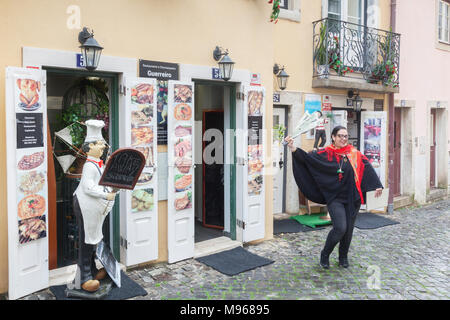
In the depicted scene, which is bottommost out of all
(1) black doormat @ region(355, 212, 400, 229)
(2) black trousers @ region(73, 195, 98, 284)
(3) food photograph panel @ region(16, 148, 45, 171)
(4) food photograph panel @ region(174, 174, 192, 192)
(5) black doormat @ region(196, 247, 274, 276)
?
(5) black doormat @ region(196, 247, 274, 276)

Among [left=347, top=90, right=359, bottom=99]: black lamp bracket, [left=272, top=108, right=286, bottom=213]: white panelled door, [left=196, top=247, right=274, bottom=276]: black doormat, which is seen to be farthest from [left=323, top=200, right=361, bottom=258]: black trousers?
[left=347, top=90, right=359, bottom=99]: black lamp bracket

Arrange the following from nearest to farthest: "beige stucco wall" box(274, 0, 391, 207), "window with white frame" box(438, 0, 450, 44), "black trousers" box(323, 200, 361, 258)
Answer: "black trousers" box(323, 200, 361, 258) < "beige stucco wall" box(274, 0, 391, 207) < "window with white frame" box(438, 0, 450, 44)

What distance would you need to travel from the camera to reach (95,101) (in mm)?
5820

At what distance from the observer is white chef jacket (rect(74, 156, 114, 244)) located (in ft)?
14.6

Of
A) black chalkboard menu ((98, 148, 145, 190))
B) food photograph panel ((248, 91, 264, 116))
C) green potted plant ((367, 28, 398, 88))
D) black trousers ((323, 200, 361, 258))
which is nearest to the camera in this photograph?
black chalkboard menu ((98, 148, 145, 190))

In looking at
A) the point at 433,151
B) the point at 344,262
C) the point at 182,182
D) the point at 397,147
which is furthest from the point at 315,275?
the point at 433,151

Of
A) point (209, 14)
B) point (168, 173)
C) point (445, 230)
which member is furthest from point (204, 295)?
point (445, 230)

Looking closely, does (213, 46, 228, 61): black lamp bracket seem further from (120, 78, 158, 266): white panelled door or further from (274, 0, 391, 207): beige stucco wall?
(274, 0, 391, 207): beige stucco wall

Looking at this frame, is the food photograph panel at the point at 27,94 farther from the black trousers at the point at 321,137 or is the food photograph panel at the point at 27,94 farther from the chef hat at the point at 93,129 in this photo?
the black trousers at the point at 321,137

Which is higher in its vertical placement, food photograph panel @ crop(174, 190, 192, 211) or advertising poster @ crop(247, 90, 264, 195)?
advertising poster @ crop(247, 90, 264, 195)

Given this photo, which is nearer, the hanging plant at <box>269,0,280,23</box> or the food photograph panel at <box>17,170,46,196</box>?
the food photograph panel at <box>17,170,46,196</box>

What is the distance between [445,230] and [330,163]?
4.21 m

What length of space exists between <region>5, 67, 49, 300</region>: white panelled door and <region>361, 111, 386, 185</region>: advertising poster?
7348mm
